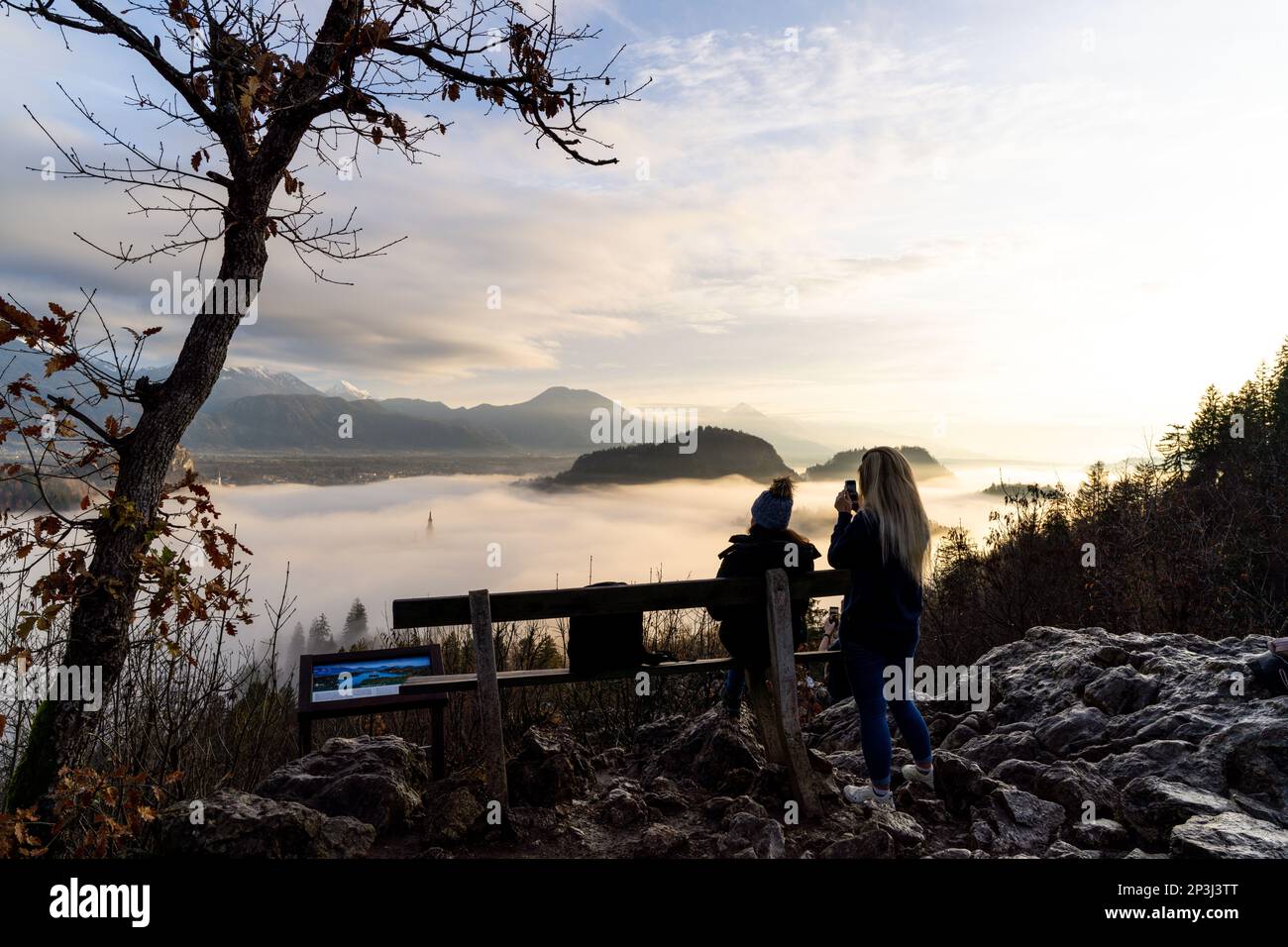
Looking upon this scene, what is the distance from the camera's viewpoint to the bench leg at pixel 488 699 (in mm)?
4746

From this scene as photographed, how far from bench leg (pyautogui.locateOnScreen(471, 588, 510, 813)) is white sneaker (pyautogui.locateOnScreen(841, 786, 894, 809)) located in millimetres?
2054

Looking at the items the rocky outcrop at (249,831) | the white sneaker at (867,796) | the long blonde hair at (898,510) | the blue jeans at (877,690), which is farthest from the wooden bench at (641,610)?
the rocky outcrop at (249,831)

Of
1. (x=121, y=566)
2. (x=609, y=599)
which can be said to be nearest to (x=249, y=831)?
(x=121, y=566)

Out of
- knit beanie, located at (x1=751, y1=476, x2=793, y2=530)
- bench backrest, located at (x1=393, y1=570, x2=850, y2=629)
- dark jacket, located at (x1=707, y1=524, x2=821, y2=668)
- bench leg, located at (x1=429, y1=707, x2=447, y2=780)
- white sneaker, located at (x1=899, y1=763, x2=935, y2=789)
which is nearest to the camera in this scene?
bench backrest, located at (x1=393, y1=570, x2=850, y2=629)

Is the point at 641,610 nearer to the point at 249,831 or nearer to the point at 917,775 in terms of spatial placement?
the point at 917,775

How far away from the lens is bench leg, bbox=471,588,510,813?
15.6 feet

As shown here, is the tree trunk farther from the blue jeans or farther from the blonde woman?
the blue jeans

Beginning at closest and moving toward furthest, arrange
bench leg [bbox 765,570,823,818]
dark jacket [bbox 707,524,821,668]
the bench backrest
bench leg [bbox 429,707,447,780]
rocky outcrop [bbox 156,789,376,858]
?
rocky outcrop [bbox 156,789,376,858]
the bench backrest
bench leg [bbox 765,570,823,818]
dark jacket [bbox 707,524,821,668]
bench leg [bbox 429,707,447,780]

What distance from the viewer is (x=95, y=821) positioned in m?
4.77

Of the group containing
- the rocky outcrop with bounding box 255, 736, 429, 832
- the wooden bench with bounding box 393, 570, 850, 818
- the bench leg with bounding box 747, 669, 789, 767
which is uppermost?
the wooden bench with bounding box 393, 570, 850, 818

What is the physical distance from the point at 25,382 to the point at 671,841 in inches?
168

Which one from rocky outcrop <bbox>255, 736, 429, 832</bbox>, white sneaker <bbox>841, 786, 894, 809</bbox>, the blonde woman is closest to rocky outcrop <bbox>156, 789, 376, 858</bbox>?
rocky outcrop <bbox>255, 736, 429, 832</bbox>
